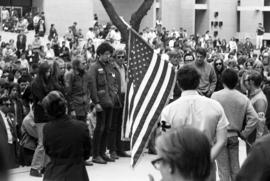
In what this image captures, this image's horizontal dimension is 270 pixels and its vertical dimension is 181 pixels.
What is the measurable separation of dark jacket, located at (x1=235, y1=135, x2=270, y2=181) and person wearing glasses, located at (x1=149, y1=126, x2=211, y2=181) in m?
0.52

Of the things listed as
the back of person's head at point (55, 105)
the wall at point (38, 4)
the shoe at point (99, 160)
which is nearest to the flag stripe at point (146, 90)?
the back of person's head at point (55, 105)

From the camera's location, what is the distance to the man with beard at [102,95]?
39.3 feet

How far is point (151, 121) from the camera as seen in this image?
7395 millimetres

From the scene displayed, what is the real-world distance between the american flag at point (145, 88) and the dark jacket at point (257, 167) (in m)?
3.82

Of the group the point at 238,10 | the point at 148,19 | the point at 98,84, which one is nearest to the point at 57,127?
the point at 98,84

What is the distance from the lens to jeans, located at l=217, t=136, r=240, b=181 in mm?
8109

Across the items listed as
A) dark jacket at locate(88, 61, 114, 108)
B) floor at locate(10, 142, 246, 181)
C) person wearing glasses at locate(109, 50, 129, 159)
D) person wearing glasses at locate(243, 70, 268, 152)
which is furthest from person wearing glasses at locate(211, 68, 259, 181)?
person wearing glasses at locate(109, 50, 129, 159)

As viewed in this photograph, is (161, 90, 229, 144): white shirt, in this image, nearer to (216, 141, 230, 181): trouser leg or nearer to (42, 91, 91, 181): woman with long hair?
(42, 91, 91, 181): woman with long hair

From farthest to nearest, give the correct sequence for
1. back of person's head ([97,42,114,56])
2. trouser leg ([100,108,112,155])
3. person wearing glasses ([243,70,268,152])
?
1. trouser leg ([100,108,112,155])
2. back of person's head ([97,42,114,56])
3. person wearing glasses ([243,70,268,152])

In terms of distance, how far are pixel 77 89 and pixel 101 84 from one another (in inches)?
17.7

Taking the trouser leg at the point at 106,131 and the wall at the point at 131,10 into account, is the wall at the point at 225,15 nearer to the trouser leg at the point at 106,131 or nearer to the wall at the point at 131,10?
the wall at the point at 131,10

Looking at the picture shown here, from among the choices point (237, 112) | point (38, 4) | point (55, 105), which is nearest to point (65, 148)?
point (55, 105)

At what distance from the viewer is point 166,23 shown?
214 ft

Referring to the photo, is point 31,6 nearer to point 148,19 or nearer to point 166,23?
point 148,19
